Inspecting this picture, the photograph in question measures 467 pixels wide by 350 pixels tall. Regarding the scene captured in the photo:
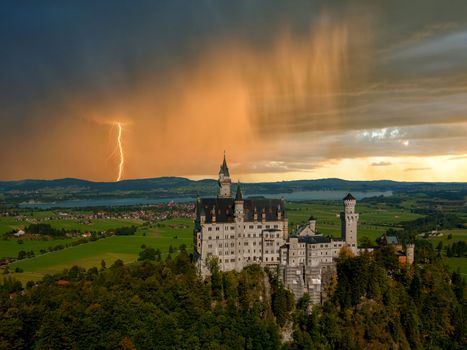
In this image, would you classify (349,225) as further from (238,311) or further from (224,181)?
(238,311)

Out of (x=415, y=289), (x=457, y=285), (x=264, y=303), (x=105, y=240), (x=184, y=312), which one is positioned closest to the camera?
(x=184, y=312)

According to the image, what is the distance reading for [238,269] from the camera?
91875mm

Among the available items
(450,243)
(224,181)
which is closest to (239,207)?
(224,181)

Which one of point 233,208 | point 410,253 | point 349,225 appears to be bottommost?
point 410,253

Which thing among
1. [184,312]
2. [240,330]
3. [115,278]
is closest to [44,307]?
[115,278]

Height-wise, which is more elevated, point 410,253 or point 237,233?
point 237,233

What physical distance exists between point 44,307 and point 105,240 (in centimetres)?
10187

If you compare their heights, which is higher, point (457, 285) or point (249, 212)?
point (249, 212)

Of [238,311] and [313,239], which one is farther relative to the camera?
[313,239]

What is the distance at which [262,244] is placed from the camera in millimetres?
93375

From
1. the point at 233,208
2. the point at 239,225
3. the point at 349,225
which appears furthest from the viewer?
the point at 349,225

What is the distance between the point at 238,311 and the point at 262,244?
46.3ft

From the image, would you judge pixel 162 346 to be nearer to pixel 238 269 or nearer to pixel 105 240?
pixel 238 269

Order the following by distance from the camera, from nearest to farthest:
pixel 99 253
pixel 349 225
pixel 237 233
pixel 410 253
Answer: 1. pixel 237 233
2. pixel 349 225
3. pixel 410 253
4. pixel 99 253
